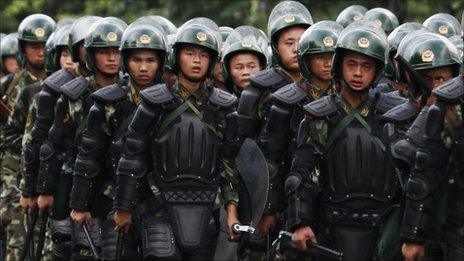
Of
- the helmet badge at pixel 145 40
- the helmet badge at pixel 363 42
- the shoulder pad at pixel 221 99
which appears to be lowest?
the shoulder pad at pixel 221 99

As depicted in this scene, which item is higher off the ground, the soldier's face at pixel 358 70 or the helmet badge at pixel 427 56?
the helmet badge at pixel 427 56

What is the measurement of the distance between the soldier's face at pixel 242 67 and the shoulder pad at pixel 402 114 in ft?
12.6

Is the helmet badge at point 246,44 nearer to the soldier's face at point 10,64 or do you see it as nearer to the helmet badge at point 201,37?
the helmet badge at point 201,37

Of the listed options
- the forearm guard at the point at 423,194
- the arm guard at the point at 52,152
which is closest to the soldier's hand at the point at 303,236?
the forearm guard at the point at 423,194

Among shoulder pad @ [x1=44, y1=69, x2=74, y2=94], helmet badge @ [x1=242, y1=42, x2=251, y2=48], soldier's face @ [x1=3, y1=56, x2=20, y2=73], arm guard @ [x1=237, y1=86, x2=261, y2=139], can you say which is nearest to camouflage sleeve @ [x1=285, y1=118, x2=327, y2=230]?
arm guard @ [x1=237, y1=86, x2=261, y2=139]

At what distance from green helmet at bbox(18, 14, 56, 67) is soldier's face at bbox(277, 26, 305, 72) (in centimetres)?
385

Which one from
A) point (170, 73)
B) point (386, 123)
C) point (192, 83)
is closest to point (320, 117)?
point (386, 123)

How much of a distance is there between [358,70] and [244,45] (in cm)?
357

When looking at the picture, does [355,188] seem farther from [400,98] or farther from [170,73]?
[170,73]

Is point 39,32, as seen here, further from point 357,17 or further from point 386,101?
point 386,101

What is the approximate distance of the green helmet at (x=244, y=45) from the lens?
54.5 feet

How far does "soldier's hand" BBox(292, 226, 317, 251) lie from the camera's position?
12867mm

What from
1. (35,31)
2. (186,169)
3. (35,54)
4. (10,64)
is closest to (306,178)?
(186,169)

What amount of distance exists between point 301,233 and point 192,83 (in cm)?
173
